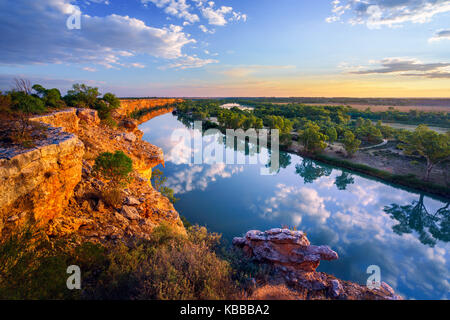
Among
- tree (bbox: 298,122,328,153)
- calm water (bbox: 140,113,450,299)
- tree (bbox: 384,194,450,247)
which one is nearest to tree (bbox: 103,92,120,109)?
calm water (bbox: 140,113,450,299)

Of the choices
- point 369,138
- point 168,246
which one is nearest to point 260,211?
point 168,246

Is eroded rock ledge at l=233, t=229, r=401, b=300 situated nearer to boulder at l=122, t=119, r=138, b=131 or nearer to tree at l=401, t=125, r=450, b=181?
boulder at l=122, t=119, r=138, b=131

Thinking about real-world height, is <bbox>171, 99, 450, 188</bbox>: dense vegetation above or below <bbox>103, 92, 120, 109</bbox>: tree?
below

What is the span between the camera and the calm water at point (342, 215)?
10.2 meters

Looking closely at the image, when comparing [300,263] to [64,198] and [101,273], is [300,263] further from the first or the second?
[64,198]

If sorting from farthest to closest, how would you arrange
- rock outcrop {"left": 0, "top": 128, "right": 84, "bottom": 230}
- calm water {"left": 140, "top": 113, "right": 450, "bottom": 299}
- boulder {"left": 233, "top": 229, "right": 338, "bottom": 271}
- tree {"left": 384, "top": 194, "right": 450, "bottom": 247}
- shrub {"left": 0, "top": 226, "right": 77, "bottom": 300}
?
tree {"left": 384, "top": 194, "right": 450, "bottom": 247} < calm water {"left": 140, "top": 113, "right": 450, "bottom": 299} < boulder {"left": 233, "top": 229, "right": 338, "bottom": 271} < rock outcrop {"left": 0, "top": 128, "right": 84, "bottom": 230} < shrub {"left": 0, "top": 226, "right": 77, "bottom": 300}

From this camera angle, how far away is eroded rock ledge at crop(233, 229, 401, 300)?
6488 millimetres

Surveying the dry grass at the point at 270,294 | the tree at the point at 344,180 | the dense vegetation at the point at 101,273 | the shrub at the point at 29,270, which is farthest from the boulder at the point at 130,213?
the tree at the point at 344,180

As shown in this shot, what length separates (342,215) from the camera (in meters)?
14.9

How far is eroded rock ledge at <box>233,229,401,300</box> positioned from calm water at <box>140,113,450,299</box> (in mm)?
2671

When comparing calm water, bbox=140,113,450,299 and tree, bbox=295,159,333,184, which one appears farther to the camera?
tree, bbox=295,159,333,184

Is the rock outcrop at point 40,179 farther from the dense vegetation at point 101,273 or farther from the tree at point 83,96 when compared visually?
the tree at point 83,96

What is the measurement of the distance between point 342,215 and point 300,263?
9681 mm

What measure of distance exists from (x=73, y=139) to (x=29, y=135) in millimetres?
996
